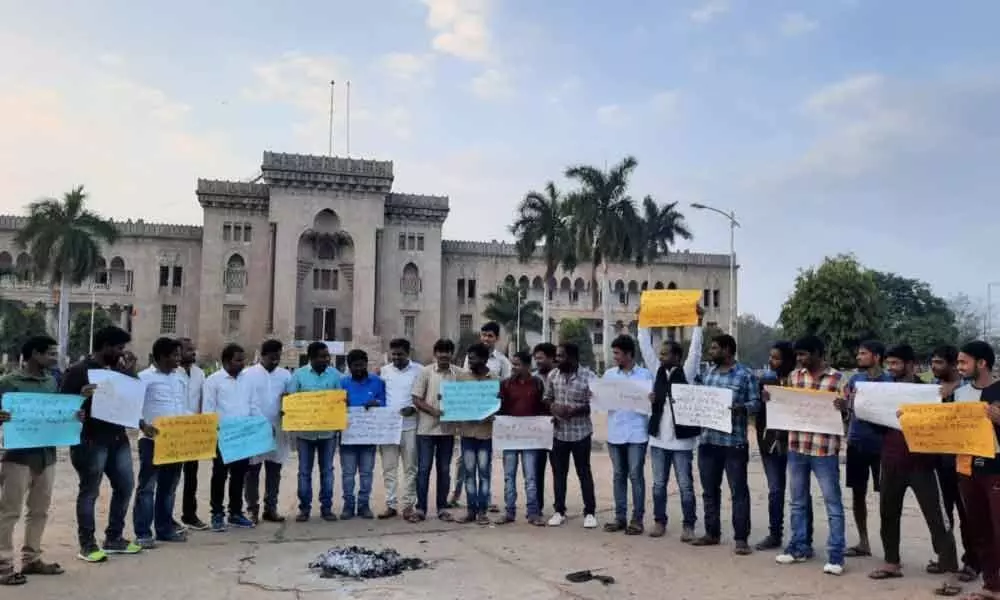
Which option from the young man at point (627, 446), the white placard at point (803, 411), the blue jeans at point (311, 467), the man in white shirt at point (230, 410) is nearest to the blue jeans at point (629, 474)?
the young man at point (627, 446)

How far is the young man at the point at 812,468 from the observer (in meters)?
7.33

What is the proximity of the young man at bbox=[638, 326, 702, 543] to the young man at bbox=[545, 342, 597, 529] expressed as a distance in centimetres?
79

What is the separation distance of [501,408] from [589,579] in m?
2.95

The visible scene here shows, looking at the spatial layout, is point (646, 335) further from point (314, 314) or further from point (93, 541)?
point (314, 314)

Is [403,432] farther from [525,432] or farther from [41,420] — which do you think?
[41,420]

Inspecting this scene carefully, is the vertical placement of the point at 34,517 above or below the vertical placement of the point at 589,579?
above

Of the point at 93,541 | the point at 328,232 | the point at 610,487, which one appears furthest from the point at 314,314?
the point at 93,541

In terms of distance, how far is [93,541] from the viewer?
299 inches

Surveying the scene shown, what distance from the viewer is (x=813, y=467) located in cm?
758

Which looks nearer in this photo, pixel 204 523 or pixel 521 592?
pixel 521 592

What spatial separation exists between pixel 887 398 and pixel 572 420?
3.43 meters

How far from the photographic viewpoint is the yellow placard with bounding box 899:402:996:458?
20.6ft

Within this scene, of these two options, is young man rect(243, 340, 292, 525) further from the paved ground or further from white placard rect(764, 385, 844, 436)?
white placard rect(764, 385, 844, 436)

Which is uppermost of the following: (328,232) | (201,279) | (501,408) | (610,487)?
(328,232)
